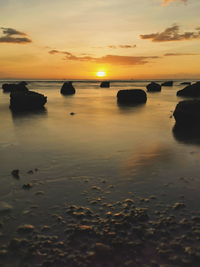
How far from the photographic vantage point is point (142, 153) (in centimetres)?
998

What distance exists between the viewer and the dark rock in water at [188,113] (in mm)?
16172

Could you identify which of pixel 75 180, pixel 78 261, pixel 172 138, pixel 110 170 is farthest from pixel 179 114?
pixel 78 261

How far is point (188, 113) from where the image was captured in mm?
16547

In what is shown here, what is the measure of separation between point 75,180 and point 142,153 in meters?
3.72

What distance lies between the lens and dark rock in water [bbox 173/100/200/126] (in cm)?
1617

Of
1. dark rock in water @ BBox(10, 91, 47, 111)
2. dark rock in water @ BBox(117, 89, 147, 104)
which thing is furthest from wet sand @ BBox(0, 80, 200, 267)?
dark rock in water @ BBox(117, 89, 147, 104)

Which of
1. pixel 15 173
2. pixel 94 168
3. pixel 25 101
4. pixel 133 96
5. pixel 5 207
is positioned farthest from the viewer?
pixel 133 96

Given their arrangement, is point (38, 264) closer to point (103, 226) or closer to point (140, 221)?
point (103, 226)

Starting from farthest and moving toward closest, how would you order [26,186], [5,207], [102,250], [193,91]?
[193,91], [26,186], [5,207], [102,250]

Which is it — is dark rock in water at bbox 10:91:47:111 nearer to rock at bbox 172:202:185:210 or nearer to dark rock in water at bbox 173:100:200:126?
dark rock in water at bbox 173:100:200:126

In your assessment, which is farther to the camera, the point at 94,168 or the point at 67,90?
the point at 67,90

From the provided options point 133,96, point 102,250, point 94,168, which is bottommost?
point 102,250

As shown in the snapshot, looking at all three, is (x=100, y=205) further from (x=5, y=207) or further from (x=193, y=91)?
(x=193, y=91)

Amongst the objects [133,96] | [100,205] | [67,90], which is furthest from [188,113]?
[67,90]
